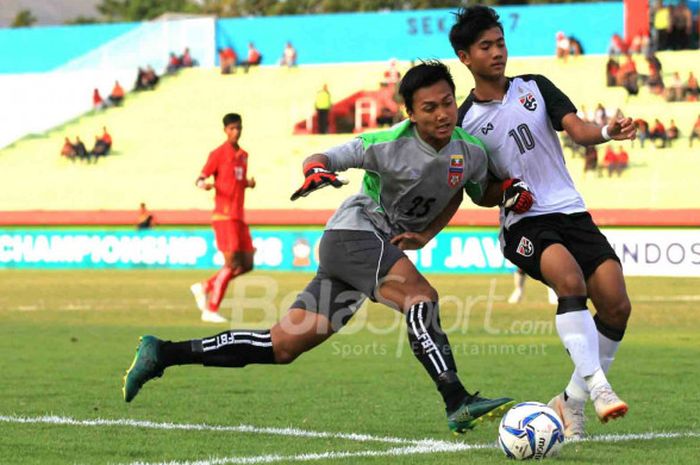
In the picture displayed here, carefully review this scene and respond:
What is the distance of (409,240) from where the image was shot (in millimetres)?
7547

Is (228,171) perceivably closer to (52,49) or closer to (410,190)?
(410,190)

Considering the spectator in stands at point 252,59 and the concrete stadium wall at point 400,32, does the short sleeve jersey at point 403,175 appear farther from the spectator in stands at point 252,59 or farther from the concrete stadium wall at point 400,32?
the spectator in stands at point 252,59

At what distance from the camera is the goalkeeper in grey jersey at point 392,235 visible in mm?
7152

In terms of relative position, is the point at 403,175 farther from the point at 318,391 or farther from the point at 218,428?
the point at 318,391

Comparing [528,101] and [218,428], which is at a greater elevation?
[528,101]

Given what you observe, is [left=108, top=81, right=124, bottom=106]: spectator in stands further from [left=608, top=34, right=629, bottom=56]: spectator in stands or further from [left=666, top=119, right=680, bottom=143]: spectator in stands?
[left=666, top=119, right=680, bottom=143]: spectator in stands

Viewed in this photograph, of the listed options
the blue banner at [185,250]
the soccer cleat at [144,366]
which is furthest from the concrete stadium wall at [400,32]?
the soccer cleat at [144,366]

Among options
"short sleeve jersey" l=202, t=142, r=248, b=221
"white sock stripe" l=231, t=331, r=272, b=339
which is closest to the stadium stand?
"short sleeve jersey" l=202, t=142, r=248, b=221

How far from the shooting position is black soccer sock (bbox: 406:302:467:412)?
6.91m

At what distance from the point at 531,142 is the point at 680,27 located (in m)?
37.4

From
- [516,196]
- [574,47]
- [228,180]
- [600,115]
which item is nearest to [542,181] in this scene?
[516,196]

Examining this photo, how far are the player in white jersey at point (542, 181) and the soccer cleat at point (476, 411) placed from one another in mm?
875

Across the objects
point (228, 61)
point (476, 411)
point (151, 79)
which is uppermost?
point (228, 61)

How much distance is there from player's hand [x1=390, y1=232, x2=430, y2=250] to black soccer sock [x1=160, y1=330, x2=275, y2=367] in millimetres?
906
